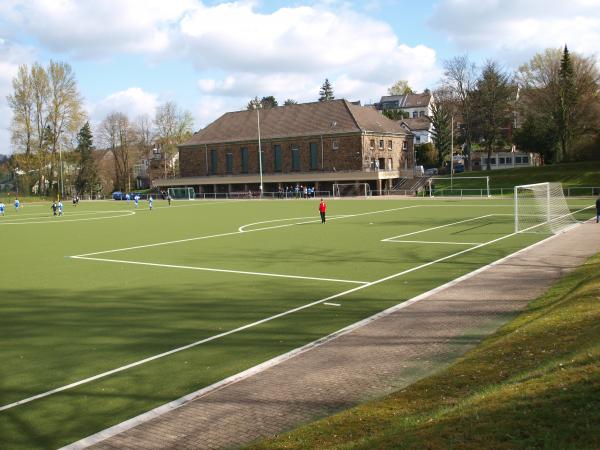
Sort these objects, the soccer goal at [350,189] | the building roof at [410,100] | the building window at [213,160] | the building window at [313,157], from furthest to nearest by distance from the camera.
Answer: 1. the building roof at [410,100]
2. the building window at [213,160]
3. the building window at [313,157]
4. the soccer goal at [350,189]

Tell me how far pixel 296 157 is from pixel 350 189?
12.2 m

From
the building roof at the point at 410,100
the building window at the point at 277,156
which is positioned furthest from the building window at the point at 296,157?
the building roof at the point at 410,100

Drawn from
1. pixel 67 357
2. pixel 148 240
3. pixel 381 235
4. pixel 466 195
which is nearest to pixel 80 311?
pixel 67 357

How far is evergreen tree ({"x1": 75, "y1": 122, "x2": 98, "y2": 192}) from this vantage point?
107188 mm

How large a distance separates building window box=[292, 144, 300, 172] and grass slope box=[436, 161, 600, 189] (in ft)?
69.0

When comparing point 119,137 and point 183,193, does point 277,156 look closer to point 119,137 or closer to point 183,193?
point 183,193

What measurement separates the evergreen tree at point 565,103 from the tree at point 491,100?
10221 mm

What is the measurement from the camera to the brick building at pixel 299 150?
8031 cm

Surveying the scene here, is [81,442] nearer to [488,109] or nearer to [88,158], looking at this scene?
[488,109]

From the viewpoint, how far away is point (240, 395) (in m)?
8.17

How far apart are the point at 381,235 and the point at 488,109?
63.4 meters

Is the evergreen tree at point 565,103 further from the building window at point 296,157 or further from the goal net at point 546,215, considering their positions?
the goal net at point 546,215

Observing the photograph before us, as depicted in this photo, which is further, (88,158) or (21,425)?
(88,158)

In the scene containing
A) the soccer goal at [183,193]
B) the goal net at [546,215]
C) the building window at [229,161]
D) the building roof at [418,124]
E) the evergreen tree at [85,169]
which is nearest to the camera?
the goal net at [546,215]
